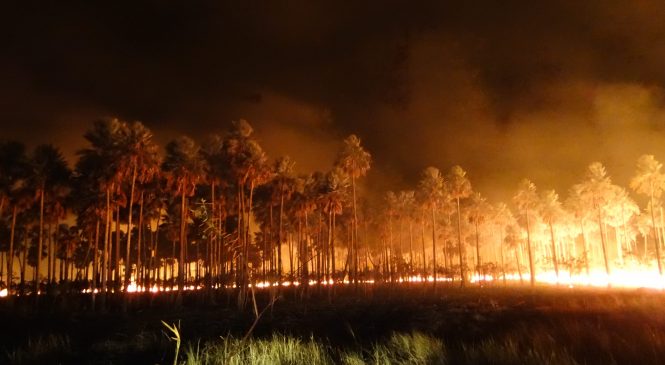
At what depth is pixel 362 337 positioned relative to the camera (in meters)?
25.8

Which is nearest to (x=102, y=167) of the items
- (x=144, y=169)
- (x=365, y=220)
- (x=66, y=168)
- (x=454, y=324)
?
(x=144, y=169)

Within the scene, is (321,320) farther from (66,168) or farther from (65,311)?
(66,168)

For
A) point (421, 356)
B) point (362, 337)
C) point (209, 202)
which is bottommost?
point (362, 337)

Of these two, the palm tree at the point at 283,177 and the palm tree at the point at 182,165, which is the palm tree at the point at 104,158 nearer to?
the palm tree at the point at 182,165

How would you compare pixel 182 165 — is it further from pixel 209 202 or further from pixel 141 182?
pixel 209 202

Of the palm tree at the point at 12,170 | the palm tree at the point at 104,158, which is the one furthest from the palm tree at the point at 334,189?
the palm tree at the point at 12,170

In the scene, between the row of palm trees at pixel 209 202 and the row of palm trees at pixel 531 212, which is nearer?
the row of palm trees at pixel 209 202

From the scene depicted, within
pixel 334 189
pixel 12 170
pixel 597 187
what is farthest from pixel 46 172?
pixel 597 187

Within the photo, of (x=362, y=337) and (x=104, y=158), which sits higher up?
(x=104, y=158)

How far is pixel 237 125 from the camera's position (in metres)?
49.8

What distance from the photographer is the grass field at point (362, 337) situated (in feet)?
44.3

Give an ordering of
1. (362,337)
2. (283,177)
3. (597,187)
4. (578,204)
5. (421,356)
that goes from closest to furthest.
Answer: (421,356)
(362,337)
(283,177)
(597,187)
(578,204)

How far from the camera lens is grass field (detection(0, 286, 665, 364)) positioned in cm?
1350

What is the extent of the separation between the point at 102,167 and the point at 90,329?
56.1 feet
